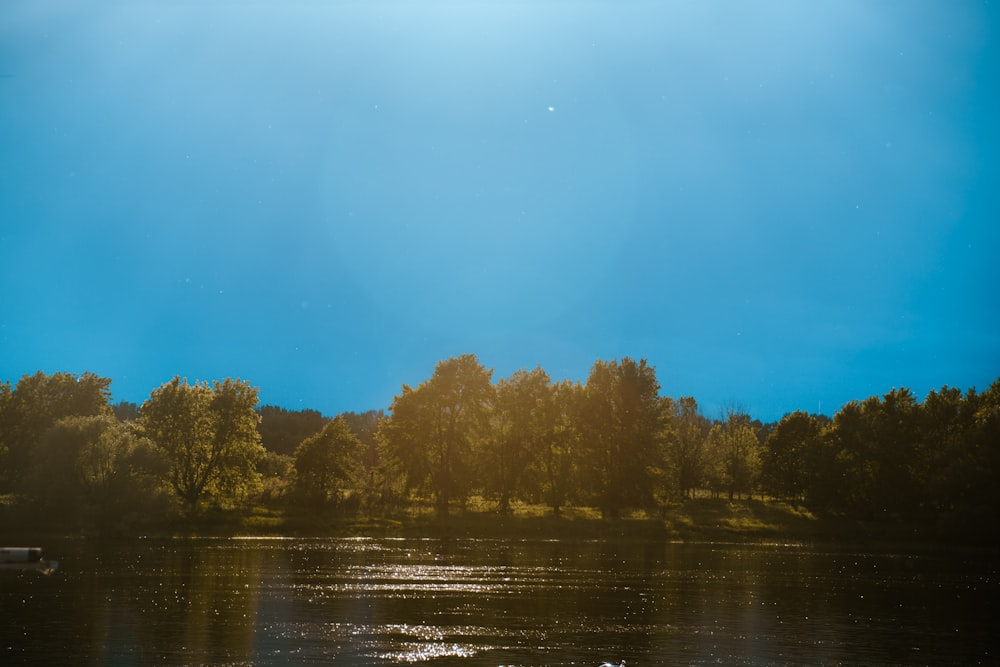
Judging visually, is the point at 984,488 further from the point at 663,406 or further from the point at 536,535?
the point at 536,535

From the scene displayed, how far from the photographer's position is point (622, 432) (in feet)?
402

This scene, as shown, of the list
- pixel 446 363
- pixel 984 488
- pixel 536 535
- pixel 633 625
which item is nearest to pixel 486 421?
pixel 446 363

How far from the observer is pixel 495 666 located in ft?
99.6

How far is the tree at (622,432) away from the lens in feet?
388

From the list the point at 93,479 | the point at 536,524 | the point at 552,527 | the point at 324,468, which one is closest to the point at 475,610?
the point at 552,527

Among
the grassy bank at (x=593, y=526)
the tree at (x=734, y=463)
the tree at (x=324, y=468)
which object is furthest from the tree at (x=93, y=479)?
the tree at (x=734, y=463)

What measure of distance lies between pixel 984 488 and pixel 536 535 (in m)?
57.7

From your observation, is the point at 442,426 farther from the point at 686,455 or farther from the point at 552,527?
the point at 686,455

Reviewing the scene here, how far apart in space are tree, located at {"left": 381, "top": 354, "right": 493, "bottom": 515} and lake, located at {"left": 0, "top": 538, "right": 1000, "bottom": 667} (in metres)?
40.0

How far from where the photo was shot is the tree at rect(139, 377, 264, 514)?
11331cm

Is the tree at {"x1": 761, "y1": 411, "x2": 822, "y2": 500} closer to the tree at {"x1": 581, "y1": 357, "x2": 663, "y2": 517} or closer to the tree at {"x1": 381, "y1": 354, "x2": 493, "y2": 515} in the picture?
the tree at {"x1": 581, "y1": 357, "x2": 663, "y2": 517}

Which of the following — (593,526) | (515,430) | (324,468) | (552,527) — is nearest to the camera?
(552,527)

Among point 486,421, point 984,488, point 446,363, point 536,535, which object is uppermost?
point 446,363

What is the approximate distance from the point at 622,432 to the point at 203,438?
60947mm
